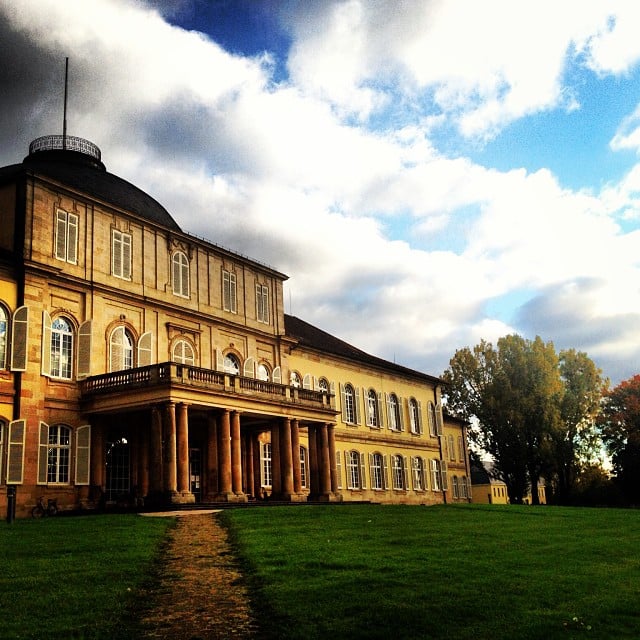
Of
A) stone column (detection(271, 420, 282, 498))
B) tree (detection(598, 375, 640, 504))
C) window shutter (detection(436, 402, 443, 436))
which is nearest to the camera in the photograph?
stone column (detection(271, 420, 282, 498))

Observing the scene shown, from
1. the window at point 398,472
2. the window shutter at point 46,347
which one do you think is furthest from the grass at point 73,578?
the window at point 398,472

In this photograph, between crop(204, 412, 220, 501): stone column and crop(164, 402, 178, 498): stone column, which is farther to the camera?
crop(204, 412, 220, 501): stone column

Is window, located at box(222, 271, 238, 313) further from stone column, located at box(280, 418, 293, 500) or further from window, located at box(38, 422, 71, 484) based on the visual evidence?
window, located at box(38, 422, 71, 484)

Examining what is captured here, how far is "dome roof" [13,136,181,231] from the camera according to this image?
32.1m

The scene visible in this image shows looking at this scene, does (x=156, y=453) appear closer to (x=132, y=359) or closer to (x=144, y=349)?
(x=132, y=359)

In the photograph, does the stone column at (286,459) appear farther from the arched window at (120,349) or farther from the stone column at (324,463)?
the arched window at (120,349)

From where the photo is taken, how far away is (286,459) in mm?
32219

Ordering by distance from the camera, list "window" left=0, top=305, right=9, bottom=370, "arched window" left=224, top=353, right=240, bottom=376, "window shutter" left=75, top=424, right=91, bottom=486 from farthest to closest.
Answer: "arched window" left=224, top=353, right=240, bottom=376, "window shutter" left=75, top=424, right=91, bottom=486, "window" left=0, top=305, right=9, bottom=370

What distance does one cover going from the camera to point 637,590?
10.5 meters

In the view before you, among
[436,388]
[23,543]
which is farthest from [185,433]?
[436,388]

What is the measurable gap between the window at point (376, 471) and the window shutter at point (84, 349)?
2080cm

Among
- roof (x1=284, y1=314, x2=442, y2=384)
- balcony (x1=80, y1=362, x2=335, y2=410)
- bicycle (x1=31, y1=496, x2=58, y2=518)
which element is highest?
roof (x1=284, y1=314, x2=442, y2=384)

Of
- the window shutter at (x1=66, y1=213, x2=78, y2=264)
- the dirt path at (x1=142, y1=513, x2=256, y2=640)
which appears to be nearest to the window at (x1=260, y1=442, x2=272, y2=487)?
the window shutter at (x1=66, y1=213, x2=78, y2=264)

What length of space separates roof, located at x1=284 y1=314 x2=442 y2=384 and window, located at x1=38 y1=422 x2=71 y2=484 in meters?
14.8
